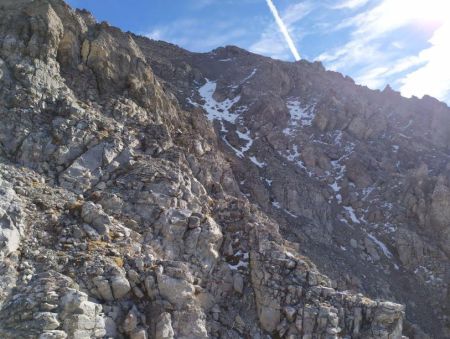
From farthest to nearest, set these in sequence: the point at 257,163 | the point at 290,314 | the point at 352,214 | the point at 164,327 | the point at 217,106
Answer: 1. the point at 217,106
2. the point at 257,163
3. the point at 352,214
4. the point at 290,314
5. the point at 164,327

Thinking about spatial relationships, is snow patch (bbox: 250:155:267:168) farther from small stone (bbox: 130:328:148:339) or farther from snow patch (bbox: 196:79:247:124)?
small stone (bbox: 130:328:148:339)

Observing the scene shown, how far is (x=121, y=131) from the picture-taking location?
24.9m

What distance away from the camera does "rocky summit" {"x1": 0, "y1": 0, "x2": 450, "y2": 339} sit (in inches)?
602

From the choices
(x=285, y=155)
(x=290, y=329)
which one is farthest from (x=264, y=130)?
(x=290, y=329)

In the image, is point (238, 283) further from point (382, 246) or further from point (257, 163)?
point (257, 163)

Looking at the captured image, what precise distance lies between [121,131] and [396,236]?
3350cm

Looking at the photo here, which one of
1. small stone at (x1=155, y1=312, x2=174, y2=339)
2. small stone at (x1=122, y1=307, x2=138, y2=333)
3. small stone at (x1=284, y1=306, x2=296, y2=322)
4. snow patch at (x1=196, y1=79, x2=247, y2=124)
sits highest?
snow patch at (x1=196, y1=79, x2=247, y2=124)

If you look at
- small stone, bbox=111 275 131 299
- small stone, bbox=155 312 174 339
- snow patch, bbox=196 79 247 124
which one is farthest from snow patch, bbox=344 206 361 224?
small stone, bbox=111 275 131 299

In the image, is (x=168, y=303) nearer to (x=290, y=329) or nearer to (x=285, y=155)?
(x=290, y=329)

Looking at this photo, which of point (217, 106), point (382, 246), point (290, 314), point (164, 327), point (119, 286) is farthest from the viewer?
point (217, 106)

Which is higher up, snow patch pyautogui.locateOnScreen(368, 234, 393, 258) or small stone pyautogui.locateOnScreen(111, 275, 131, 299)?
small stone pyautogui.locateOnScreen(111, 275, 131, 299)

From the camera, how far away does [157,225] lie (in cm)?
2036

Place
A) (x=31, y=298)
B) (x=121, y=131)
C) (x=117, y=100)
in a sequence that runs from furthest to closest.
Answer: (x=117, y=100) < (x=121, y=131) < (x=31, y=298)

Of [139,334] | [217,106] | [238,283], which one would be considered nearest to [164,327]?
[139,334]
